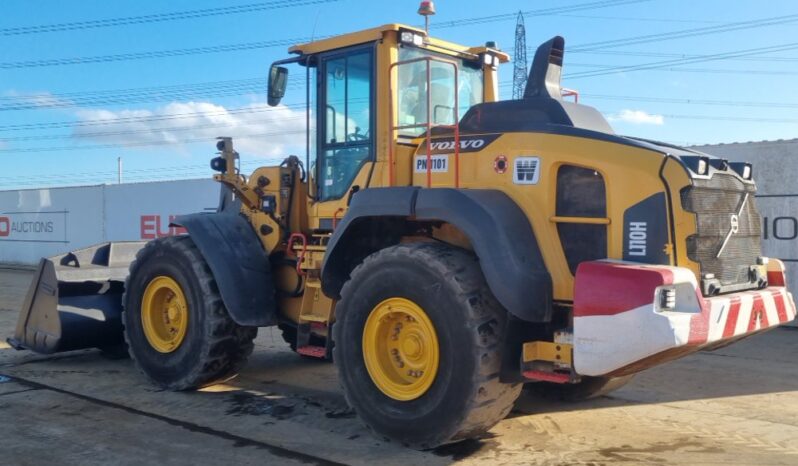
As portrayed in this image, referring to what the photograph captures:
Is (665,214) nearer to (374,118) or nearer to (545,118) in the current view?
(545,118)

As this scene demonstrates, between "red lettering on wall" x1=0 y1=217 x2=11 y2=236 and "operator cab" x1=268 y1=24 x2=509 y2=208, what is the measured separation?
2014 cm

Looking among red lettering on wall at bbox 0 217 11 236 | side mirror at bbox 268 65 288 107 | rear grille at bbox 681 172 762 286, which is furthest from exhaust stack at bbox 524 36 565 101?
red lettering on wall at bbox 0 217 11 236

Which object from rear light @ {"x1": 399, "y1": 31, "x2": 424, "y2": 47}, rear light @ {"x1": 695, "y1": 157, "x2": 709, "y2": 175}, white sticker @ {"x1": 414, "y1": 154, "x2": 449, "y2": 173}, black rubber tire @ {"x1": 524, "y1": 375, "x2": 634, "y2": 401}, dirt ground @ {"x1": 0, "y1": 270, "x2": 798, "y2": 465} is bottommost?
dirt ground @ {"x1": 0, "y1": 270, "x2": 798, "y2": 465}

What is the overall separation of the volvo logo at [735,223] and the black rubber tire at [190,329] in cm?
393

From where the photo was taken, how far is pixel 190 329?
6520mm

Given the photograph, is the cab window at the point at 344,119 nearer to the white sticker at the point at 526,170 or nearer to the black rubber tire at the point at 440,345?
the black rubber tire at the point at 440,345

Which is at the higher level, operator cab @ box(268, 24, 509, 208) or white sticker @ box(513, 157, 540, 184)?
operator cab @ box(268, 24, 509, 208)

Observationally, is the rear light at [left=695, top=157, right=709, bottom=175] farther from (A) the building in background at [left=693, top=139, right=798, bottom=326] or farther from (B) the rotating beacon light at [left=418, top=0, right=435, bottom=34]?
(A) the building in background at [left=693, top=139, right=798, bottom=326]

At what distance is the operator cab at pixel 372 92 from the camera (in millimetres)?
5859

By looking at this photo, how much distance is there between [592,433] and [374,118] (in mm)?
2821

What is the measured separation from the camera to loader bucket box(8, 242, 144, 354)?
7.43 meters

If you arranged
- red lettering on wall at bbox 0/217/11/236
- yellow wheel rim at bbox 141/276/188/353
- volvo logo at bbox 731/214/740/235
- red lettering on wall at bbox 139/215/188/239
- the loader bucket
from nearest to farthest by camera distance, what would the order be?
volvo logo at bbox 731/214/740/235, yellow wheel rim at bbox 141/276/188/353, the loader bucket, red lettering on wall at bbox 139/215/188/239, red lettering on wall at bbox 0/217/11/236

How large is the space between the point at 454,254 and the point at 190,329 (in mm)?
2773

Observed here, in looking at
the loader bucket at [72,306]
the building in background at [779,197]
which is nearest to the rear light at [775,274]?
the loader bucket at [72,306]
